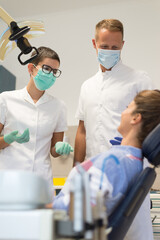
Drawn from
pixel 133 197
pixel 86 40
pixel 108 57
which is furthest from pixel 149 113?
pixel 86 40

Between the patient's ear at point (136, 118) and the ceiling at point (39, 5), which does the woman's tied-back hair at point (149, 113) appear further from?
the ceiling at point (39, 5)

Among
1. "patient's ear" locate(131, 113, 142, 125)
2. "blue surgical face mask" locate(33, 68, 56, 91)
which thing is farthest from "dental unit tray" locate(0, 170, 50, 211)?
"blue surgical face mask" locate(33, 68, 56, 91)

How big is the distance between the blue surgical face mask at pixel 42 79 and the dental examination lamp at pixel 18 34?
297mm

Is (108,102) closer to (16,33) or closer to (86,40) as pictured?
(16,33)

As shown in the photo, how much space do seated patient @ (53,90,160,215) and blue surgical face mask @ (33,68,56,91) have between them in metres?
0.77

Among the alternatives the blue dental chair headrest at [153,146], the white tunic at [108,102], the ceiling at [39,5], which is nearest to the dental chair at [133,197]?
the blue dental chair headrest at [153,146]

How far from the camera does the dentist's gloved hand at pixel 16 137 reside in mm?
1768

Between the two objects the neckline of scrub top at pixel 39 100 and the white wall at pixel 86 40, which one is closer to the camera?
the neckline of scrub top at pixel 39 100

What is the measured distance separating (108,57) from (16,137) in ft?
2.55

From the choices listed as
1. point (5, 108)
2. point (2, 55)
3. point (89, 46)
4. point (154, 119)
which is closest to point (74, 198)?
point (154, 119)

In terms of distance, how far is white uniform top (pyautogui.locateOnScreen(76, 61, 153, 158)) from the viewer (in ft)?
6.15

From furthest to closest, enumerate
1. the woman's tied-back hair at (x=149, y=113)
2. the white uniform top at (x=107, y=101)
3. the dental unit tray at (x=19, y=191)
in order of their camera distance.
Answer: the white uniform top at (x=107, y=101), the woman's tied-back hair at (x=149, y=113), the dental unit tray at (x=19, y=191)

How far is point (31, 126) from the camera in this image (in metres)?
1.98

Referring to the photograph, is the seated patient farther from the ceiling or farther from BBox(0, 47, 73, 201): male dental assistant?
the ceiling
